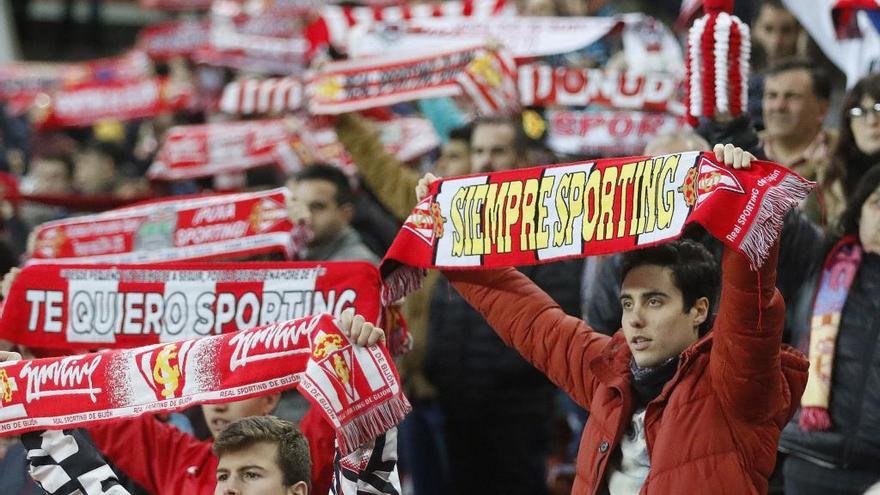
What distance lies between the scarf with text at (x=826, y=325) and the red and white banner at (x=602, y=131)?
290 centimetres

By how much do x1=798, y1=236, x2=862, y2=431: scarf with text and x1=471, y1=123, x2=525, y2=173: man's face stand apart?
1.75 metres

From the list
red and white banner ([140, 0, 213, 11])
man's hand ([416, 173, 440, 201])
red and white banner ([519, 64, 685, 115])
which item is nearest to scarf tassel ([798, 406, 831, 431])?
man's hand ([416, 173, 440, 201])

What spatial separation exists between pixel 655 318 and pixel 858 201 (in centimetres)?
119

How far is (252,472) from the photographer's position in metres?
4.02

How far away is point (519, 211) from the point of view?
4.02 metres

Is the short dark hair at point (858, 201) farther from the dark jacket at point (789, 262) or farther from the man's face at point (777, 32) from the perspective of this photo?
the man's face at point (777, 32)

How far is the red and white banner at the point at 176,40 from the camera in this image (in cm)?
1134

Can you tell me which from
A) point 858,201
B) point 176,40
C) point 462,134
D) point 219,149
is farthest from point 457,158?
point 176,40

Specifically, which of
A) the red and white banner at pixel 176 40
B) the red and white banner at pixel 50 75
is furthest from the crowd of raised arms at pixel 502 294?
the red and white banner at pixel 50 75

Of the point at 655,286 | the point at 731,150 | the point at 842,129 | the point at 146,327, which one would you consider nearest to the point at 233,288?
the point at 146,327

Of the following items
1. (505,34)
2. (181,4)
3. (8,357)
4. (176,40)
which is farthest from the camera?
(181,4)

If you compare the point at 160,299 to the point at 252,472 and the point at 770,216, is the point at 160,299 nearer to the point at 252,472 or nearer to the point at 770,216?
the point at 252,472

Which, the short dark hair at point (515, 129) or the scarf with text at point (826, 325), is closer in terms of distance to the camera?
the scarf with text at point (826, 325)

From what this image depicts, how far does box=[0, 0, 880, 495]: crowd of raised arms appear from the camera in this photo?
12.1ft
